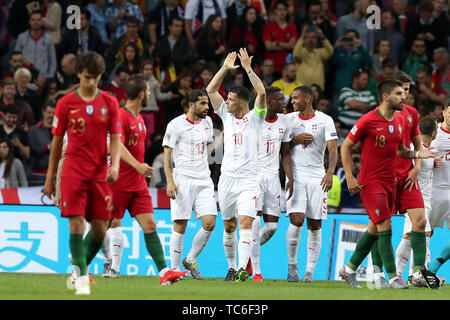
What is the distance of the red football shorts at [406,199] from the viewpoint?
11297 millimetres

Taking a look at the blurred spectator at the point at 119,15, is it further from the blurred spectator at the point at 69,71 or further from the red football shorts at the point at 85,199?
the red football shorts at the point at 85,199

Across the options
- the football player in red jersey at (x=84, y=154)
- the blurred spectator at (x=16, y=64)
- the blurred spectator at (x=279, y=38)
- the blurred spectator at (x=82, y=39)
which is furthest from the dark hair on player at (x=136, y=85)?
the blurred spectator at (x=279, y=38)

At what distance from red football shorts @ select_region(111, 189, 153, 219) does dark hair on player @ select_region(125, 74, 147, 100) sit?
1165mm

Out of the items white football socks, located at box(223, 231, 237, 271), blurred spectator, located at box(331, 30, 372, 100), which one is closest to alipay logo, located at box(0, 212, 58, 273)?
white football socks, located at box(223, 231, 237, 271)

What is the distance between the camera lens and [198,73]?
18703mm

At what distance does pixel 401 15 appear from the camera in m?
20.4

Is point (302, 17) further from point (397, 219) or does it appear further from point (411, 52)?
point (397, 219)

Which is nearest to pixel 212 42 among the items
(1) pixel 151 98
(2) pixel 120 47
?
(2) pixel 120 47

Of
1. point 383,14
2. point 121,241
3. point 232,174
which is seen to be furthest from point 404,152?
point 383,14

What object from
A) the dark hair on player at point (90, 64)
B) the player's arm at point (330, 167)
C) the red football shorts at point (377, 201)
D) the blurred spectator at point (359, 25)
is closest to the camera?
the dark hair on player at point (90, 64)

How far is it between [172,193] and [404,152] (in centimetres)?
321

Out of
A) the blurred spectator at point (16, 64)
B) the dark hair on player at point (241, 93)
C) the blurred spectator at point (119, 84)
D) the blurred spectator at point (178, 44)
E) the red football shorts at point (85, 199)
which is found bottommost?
the red football shorts at point (85, 199)

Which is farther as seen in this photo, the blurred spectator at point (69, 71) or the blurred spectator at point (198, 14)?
the blurred spectator at point (198, 14)

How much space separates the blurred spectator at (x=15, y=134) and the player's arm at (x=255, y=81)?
240 inches
